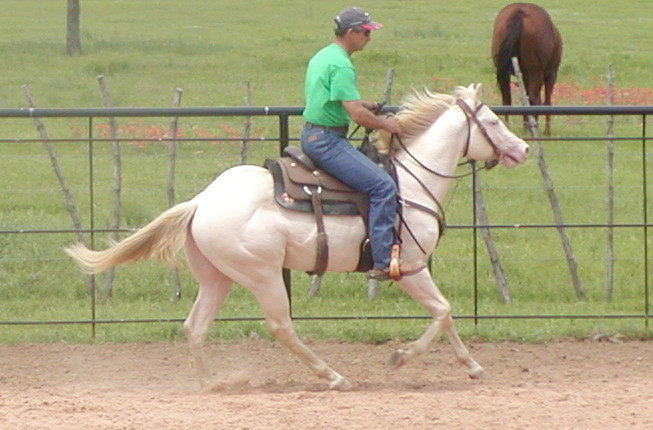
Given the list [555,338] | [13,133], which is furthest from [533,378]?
[13,133]

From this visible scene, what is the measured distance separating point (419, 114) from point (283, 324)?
1.50 meters

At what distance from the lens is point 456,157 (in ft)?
25.7

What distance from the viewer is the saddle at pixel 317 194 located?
292 inches

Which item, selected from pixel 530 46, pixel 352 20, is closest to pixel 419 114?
pixel 352 20

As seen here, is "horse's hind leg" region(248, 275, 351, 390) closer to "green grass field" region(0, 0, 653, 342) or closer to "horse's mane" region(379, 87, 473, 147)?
"horse's mane" region(379, 87, 473, 147)

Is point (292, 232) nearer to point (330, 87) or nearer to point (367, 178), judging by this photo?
point (367, 178)

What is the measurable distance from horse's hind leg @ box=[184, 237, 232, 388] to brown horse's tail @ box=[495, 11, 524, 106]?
36.9ft

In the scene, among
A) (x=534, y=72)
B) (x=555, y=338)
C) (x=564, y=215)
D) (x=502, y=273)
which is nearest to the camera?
(x=555, y=338)

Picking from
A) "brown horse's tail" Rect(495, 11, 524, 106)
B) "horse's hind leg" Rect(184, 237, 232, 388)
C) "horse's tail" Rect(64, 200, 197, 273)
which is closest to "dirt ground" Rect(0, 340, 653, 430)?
"horse's hind leg" Rect(184, 237, 232, 388)

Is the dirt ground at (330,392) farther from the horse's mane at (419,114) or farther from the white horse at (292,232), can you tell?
the horse's mane at (419,114)

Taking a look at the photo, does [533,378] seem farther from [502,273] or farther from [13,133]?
[13,133]

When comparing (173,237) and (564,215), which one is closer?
(173,237)

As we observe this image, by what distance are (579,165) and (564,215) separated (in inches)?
112

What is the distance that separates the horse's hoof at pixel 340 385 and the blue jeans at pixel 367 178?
68 cm
